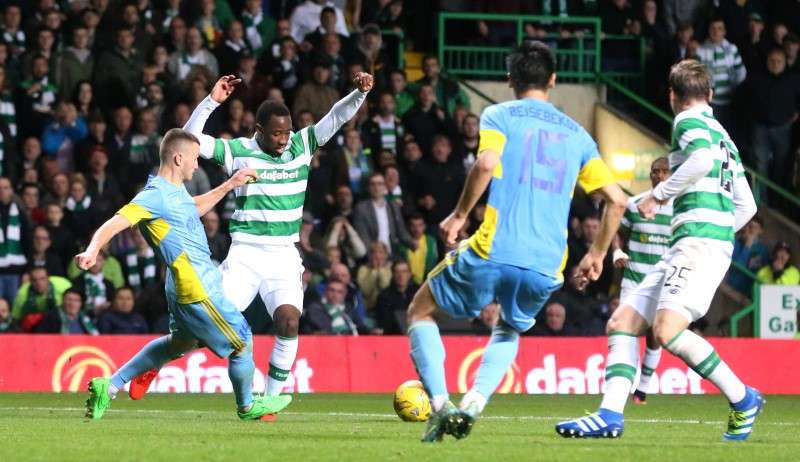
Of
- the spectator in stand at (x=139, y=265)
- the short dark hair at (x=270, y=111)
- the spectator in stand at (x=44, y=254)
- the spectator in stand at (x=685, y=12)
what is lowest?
the spectator in stand at (x=139, y=265)

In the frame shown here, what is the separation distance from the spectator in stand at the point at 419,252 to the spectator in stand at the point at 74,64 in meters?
4.27

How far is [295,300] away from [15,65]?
863 centimetres

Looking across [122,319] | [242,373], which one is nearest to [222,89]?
[242,373]

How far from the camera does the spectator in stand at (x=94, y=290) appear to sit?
60.7 ft

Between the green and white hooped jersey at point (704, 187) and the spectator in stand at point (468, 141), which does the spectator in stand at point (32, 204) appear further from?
the green and white hooped jersey at point (704, 187)

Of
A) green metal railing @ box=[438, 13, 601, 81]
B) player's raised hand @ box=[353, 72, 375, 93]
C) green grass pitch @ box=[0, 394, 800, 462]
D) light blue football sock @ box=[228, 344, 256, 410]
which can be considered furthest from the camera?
green metal railing @ box=[438, 13, 601, 81]

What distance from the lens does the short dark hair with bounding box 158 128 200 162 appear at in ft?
37.3

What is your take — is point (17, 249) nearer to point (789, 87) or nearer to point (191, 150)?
point (191, 150)

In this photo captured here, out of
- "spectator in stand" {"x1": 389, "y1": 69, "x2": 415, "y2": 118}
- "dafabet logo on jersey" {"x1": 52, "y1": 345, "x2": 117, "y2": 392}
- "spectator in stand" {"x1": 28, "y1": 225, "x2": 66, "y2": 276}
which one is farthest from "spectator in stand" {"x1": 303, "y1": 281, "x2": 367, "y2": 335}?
"spectator in stand" {"x1": 389, "y1": 69, "x2": 415, "y2": 118}

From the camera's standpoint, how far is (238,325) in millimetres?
11430

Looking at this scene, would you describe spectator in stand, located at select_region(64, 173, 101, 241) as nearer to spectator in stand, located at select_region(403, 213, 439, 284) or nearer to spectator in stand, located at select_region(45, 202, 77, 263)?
spectator in stand, located at select_region(45, 202, 77, 263)

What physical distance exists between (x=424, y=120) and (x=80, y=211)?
4.89 metres

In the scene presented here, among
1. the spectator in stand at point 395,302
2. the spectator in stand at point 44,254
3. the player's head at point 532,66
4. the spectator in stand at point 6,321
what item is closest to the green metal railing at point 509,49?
the spectator in stand at point 395,302

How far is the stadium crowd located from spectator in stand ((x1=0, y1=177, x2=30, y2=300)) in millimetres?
15
